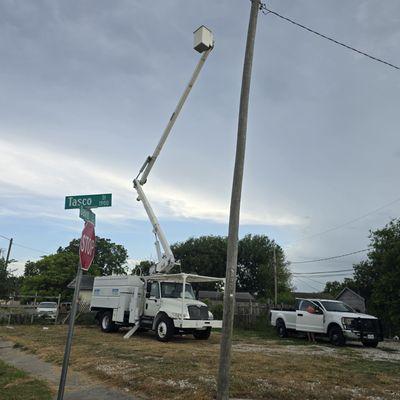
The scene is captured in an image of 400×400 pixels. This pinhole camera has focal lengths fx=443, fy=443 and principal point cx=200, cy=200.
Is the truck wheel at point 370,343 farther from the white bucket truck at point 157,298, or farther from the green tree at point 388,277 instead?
the green tree at point 388,277

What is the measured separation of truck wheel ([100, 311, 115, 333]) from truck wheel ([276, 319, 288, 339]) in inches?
313

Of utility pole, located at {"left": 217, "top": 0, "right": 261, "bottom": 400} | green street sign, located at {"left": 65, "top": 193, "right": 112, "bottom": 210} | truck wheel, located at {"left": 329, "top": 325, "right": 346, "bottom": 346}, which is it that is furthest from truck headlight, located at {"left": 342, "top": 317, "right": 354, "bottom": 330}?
green street sign, located at {"left": 65, "top": 193, "right": 112, "bottom": 210}

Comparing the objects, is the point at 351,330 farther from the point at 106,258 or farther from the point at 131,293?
the point at 106,258

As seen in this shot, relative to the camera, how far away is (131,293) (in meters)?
19.9

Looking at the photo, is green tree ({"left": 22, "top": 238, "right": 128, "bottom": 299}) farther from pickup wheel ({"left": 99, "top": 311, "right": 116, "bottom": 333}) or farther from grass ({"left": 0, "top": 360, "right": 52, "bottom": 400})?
grass ({"left": 0, "top": 360, "right": 52, "bottom": 400})

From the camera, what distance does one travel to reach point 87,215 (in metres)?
7.01

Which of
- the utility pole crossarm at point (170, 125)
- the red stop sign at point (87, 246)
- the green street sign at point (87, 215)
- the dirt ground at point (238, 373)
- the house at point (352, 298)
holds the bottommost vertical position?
the dirt ground at point (238, 373)

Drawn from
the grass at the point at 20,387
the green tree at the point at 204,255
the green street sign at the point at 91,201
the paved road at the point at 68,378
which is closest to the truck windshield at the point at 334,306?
the paved road at the point at 68,378

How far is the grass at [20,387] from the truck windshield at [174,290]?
333 inches

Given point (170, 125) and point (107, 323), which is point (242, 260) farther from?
point (170, 125)

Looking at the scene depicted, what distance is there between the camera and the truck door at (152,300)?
18.2m

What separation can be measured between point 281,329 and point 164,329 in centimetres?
699

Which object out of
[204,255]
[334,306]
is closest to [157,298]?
[334,306]

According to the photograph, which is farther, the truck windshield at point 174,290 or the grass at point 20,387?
the truck windshield at point 174,290
